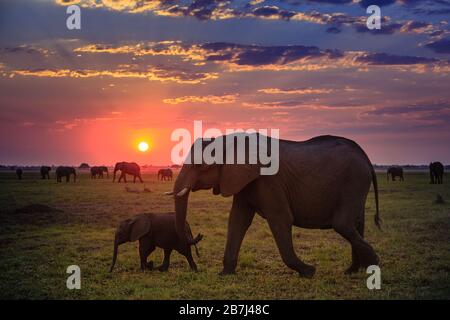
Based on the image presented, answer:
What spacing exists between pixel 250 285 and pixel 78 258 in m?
5.34

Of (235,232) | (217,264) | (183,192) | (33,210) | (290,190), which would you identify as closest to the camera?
(183,192)

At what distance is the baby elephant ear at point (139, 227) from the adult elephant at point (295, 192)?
41.9 inches

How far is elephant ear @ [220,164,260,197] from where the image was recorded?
31.9ft

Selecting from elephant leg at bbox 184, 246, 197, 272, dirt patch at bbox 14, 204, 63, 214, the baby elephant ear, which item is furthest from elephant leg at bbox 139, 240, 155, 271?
dirt patch at bbox 14, 204, 63, 214

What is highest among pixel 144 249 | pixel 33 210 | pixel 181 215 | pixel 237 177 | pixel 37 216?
pixel 237 177

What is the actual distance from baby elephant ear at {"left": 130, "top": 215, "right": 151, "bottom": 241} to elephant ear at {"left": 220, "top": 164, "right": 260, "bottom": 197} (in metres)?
2.12

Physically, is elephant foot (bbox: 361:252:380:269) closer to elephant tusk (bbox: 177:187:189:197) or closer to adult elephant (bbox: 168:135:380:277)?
adult elephant (bbox: 168:135:380:277)

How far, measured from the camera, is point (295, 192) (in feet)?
33.3

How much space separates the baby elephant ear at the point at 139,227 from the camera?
427 inches

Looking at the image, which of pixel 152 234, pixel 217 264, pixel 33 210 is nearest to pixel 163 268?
pixel 152 234

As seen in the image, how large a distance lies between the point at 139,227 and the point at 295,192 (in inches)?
136

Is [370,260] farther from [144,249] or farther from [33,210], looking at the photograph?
[33,210]

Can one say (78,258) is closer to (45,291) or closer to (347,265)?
(45,291)

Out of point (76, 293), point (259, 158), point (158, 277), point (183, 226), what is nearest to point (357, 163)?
point (259, 158)
